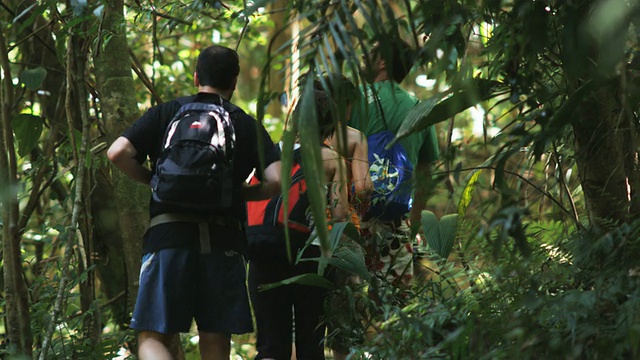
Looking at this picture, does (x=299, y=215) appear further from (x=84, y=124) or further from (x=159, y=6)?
(x=159, y=6)

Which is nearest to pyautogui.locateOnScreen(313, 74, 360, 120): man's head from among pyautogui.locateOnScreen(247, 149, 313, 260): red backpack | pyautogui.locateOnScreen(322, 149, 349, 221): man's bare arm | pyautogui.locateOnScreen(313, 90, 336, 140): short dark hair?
pyautogui.locateOnScreen(313, 90, 336, 140): short dark hair

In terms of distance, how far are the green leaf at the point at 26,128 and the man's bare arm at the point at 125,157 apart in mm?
939

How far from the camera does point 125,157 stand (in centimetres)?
381

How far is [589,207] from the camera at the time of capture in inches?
138

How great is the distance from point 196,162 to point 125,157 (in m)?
0.34

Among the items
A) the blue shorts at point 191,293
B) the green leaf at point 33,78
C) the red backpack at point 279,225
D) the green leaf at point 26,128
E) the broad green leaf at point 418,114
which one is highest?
the green leaf at point 33,78

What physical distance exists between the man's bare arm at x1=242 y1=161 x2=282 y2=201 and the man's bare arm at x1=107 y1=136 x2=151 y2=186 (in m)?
0.44

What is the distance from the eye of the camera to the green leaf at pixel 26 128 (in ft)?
15.0

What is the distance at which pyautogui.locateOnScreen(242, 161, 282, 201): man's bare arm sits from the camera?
153 inches

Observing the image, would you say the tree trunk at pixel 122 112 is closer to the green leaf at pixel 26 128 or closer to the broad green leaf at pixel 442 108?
the green leaf at pixel 26 128

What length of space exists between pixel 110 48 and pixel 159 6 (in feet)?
1.12

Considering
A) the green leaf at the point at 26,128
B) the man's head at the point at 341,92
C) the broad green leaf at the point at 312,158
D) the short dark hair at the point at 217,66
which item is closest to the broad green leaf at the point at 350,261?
the short dark hair at the point at 217,66

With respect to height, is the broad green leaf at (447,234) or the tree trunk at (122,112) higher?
the tree trunk at (122,112)

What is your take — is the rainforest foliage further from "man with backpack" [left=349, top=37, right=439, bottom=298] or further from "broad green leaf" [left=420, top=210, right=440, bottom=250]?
"man with backpack" [left=349, top=37, right=439, bottom=298]
